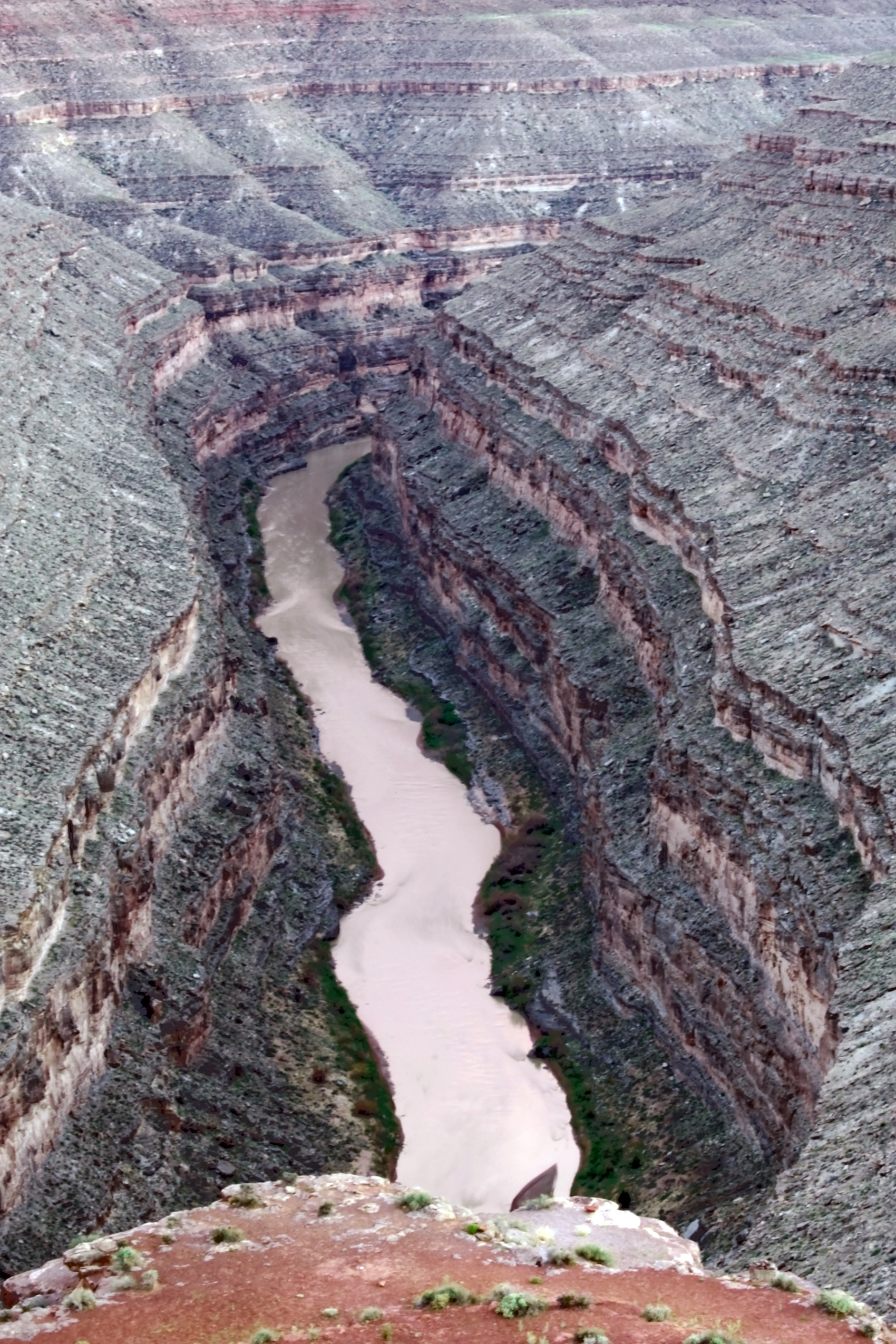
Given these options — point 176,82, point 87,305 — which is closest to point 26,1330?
point 87,305

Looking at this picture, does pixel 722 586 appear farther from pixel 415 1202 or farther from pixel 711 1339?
pixel 711 1339

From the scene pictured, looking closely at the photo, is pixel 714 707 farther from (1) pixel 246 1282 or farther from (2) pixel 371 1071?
(1) pixel 246 1282

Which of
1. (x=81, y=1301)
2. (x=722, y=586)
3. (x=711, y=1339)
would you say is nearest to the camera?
(x=711, y=1339)

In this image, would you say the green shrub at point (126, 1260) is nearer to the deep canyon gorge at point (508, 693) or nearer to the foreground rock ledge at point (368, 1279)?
the foreground rock ledge at point (368, 1279)

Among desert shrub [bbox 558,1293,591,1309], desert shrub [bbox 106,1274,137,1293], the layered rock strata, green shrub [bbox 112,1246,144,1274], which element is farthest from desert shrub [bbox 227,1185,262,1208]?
the layered rock strata

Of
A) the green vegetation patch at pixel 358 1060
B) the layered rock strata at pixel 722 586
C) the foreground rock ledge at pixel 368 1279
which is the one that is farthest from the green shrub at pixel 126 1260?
the green vegetation patch at pixel 358 1060

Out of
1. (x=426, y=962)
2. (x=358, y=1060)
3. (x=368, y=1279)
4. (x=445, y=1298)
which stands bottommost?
(x=445, y=1298)

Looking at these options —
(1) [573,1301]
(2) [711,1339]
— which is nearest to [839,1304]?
(2) [711,1339]
